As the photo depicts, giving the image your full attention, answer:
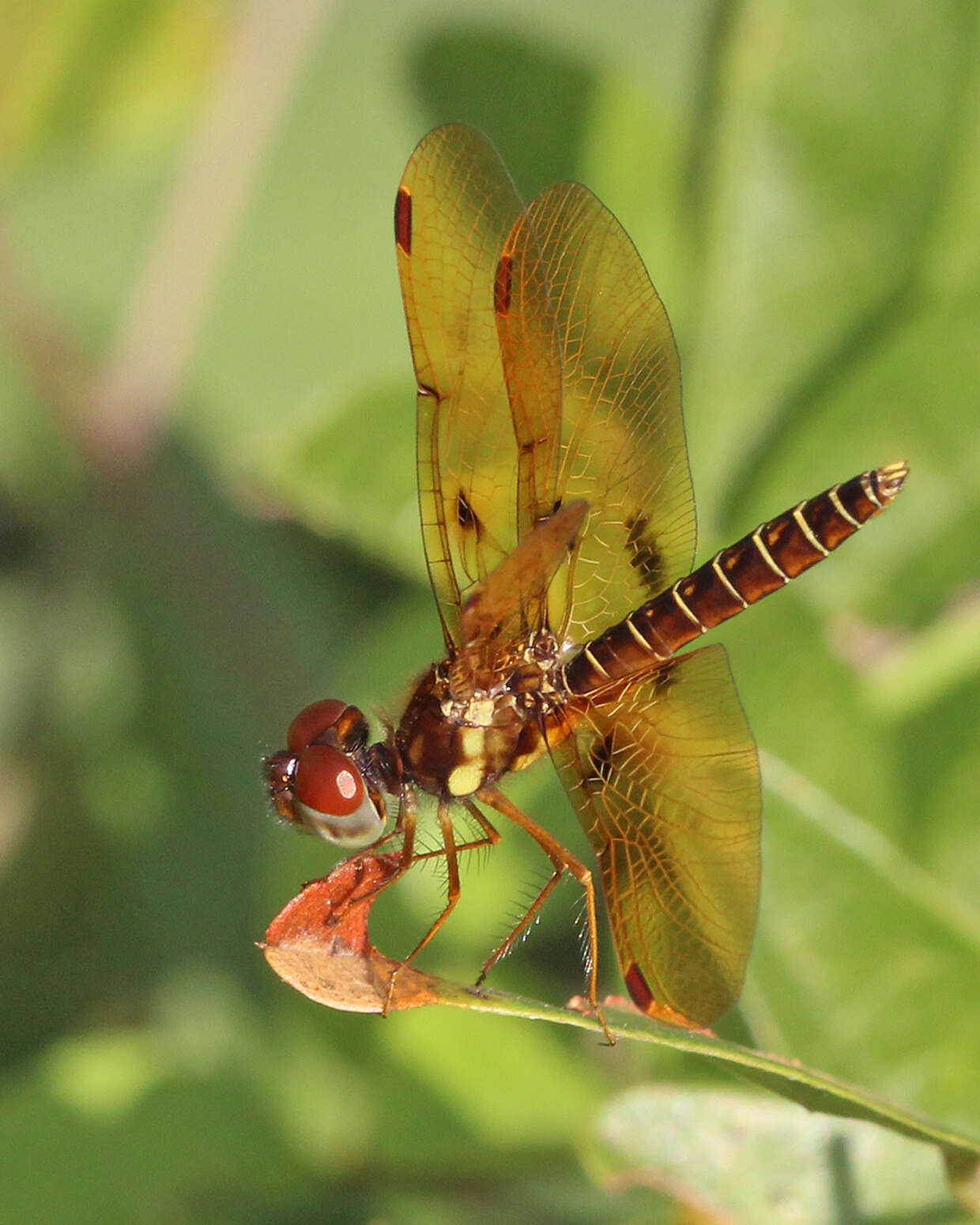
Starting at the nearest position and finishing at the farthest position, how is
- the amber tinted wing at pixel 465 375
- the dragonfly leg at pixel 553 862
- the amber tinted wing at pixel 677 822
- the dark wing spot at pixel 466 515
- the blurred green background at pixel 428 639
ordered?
1. the amber tinted wing at pixel 677 822
2. the blurred green background at pixel 428 639
3. the dragonfly leg at pixel 553 862
4. the amber tinted wing at pixel 465 375
5. the dark wing spot at pixel 466 515

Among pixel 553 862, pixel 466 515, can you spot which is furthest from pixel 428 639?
pixel 553 862

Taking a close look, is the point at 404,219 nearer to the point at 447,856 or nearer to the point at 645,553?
the point at 645,553

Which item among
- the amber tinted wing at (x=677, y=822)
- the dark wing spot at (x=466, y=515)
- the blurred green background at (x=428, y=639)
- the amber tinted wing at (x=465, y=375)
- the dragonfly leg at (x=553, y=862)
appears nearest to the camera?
the amber tinted wing at (x=677, y=822)

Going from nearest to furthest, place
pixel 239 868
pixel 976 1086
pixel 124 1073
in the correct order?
1. pixel 976 1086
2. pixel 124 1073
3. pixel 239 868

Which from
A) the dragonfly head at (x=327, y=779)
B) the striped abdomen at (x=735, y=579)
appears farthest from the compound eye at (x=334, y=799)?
the striped abdomen at (x=735, y=579)

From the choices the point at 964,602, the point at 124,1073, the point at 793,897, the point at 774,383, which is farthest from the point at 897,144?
the point at 124,1073

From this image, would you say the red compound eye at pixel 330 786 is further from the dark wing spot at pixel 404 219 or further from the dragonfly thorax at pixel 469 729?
the dark wing spot at pixel 404 219

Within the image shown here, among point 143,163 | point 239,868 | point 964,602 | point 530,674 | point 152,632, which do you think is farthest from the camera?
point 143,163

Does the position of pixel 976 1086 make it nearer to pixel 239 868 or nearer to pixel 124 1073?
pixel 124 1073
